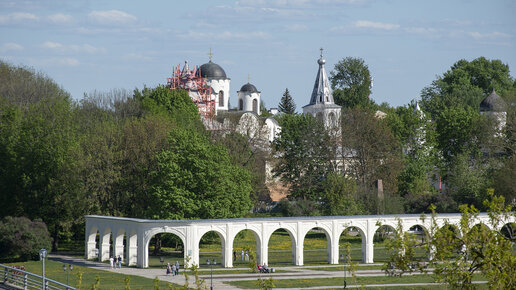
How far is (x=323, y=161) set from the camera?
81875 mm

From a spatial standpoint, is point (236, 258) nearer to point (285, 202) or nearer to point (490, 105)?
point (285, 202)

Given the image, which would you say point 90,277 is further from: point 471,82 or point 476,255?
point 471,82

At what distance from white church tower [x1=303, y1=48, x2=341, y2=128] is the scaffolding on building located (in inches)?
518

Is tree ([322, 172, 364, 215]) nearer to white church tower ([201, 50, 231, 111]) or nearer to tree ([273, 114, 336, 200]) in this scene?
tree ([273, 114, 336, 200])

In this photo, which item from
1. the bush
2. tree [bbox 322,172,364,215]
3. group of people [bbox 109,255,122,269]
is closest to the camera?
group of people [bbox 109,255,122,269]

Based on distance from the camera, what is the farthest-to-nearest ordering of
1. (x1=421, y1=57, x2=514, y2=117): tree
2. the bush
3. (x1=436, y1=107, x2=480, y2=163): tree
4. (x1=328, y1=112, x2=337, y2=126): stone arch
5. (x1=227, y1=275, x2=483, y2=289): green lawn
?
1. (x1=421, y1=57, x2=514, y2=117): tree
2. (x1=436, y1=107, x2=480, y2=163): tree
3. (x1=328, y1=112, x2=337, y2=126): stone arch
4. the bush
5. (x1=227, y1=275, x2=483, y2=289): green lawn

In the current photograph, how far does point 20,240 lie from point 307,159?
34.8 meters

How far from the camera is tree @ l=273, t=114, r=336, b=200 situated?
80.6 metres

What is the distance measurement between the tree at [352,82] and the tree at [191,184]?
174ft

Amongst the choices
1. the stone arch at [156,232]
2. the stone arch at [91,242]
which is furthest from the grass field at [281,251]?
the stone arch at [91,242]

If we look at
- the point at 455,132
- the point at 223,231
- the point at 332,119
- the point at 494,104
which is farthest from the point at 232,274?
the point at 494,104

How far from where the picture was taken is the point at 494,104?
93.2 meters

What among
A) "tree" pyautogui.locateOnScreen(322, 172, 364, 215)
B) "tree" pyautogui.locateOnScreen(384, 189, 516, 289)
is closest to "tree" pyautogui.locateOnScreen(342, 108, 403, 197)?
"tree" pyautogui.locateOnScreen(322, 172, 364, 215)

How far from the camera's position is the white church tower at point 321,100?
103 meters
